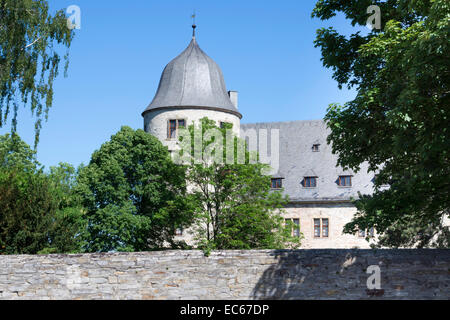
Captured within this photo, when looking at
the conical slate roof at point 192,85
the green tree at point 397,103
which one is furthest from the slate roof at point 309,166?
the green tree at point 397,103

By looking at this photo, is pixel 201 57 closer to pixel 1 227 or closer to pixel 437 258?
pixel 1 227

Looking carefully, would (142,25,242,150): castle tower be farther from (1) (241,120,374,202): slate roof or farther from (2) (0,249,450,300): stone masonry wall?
(2) (0,249,450,300): stone masonry wall

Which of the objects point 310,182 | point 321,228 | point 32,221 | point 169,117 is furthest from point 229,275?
point 310,182

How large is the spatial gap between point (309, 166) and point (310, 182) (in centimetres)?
118

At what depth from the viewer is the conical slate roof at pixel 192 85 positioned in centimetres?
3116

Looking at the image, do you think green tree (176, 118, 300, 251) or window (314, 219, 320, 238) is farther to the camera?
window (314, 219, 320, 238)

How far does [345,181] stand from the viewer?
114ft

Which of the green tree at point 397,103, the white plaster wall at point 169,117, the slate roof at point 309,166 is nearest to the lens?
the green tree at point 397,103

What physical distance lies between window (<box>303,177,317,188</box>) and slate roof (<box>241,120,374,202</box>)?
21 cm

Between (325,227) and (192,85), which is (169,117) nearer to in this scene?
(192,85)

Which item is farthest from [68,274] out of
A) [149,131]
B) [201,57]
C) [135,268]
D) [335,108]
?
[201,57]

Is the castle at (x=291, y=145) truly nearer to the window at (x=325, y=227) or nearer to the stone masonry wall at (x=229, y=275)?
the window at (x=325, y=227)

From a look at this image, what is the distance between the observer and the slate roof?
34594 mm

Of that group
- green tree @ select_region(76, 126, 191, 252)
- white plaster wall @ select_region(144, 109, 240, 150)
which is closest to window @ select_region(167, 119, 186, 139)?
white plaster wall @ select_region(144, 109, 240, 150)
